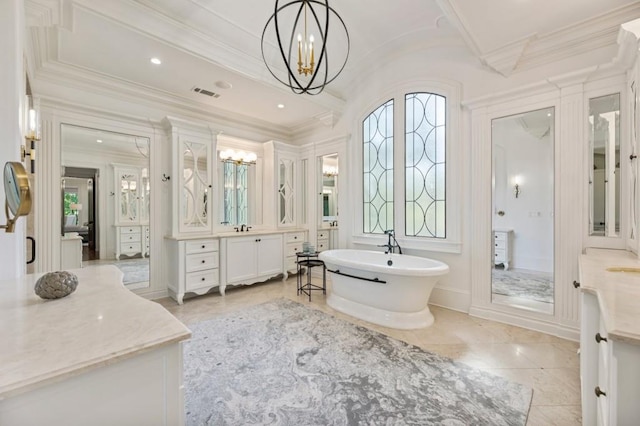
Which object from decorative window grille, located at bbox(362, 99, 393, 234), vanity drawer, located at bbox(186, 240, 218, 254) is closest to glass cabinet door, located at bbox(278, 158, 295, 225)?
vanity drawer, located at bbox(186, 240, 218, 254)

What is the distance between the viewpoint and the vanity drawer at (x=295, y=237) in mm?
4980

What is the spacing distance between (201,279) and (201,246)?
1.49 ft

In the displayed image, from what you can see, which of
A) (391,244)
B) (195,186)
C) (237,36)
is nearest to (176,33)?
(237,36)

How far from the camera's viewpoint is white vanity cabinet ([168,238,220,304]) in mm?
3693

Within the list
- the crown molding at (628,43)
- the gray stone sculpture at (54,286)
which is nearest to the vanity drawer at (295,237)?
the gray stone sculpture at (54,286)

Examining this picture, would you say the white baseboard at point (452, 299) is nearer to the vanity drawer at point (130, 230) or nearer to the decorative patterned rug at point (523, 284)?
the decorative patterned rug at point (523, 284)

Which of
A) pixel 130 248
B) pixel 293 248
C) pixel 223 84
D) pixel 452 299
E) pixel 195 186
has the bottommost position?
pixel 452 299

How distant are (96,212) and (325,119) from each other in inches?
137

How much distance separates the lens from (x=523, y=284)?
319 cm

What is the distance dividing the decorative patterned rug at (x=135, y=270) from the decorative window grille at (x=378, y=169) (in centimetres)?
318

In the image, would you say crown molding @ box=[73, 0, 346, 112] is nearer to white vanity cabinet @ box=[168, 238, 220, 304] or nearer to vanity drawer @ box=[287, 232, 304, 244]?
white vanity cabinet @ box=[168, 238, 220, 304]

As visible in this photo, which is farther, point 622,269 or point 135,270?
point 135,270

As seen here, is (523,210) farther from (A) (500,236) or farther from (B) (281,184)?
(B) (281,184)

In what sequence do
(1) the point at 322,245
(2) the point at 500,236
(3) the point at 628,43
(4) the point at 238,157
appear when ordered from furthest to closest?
(1) the point at 322,245, (4) the point at 238,157, (2) the point at 500,236, (3) the point at 628,43
